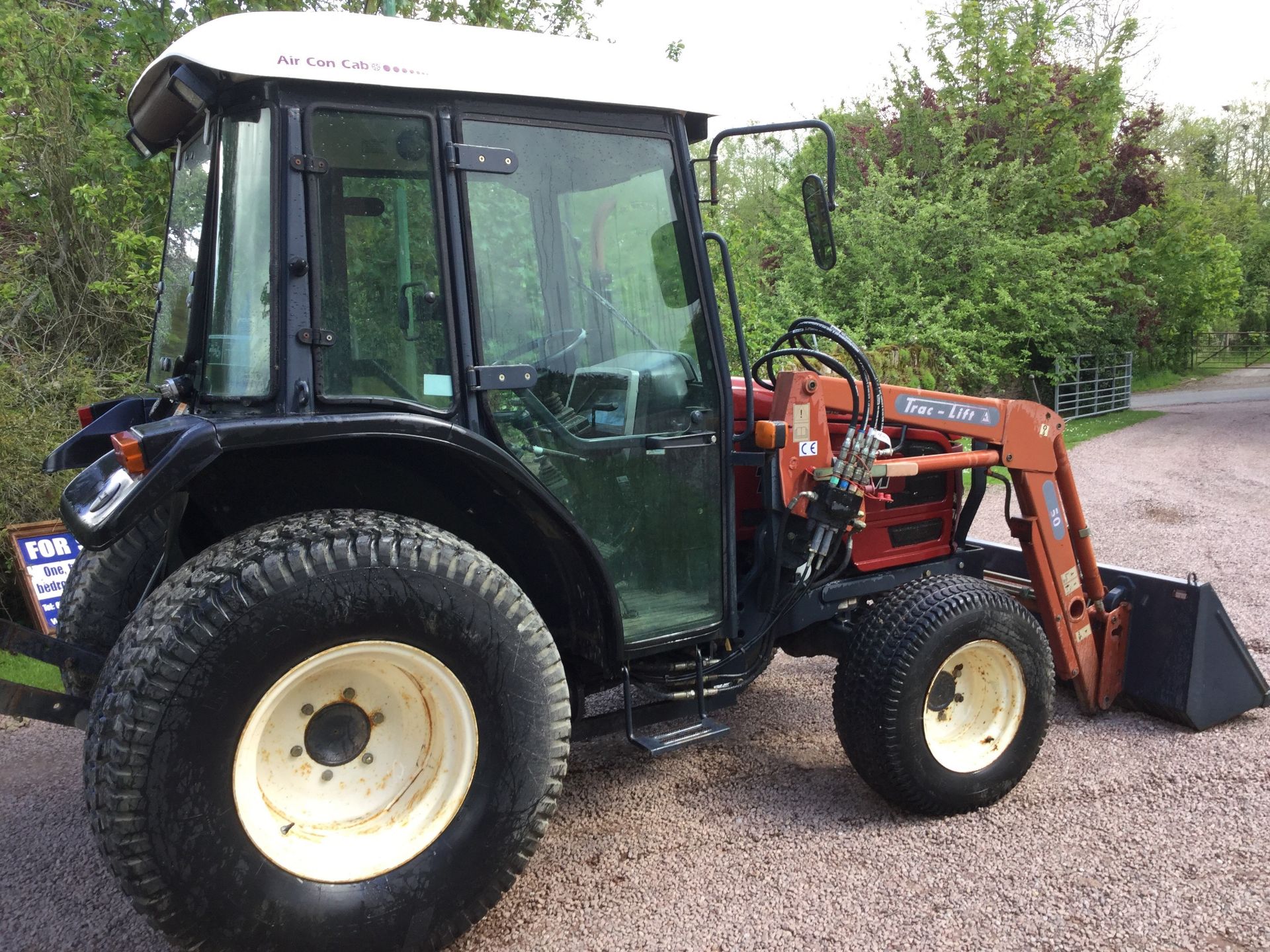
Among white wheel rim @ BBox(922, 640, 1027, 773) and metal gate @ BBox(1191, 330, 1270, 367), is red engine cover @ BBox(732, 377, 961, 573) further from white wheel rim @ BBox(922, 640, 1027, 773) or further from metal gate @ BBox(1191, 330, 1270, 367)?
metal gate @ BBox(1191, 330, 1270, 367)

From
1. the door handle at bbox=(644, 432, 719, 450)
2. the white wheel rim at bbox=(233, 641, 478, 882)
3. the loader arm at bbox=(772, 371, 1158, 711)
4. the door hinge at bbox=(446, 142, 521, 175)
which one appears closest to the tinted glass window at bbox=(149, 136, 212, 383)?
the door hinge at bbox=(446, 142, 521, 175)

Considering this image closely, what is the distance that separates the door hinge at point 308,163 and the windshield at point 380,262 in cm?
2

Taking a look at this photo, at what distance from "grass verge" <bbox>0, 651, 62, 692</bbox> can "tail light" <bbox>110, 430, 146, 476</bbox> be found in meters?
3.08

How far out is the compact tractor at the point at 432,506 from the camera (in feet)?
7.16

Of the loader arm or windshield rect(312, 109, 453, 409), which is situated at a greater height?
windshield rect(312, 109, 453, 409)

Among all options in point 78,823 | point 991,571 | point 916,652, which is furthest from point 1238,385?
point 78,823

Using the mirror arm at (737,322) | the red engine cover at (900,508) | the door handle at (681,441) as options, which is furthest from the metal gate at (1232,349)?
the door handle at (681,441)

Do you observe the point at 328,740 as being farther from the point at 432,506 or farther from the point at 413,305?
the point at 413,305

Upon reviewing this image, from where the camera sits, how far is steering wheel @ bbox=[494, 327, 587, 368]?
2637 millimetres

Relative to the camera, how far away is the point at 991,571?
4562 mm

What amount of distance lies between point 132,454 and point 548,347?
3.58 feet

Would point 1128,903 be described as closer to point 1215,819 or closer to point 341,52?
point 1215,819

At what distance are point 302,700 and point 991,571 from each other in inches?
132

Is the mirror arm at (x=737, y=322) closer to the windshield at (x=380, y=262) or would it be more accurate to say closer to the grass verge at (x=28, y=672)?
the windshield at (x=380, y=262)
